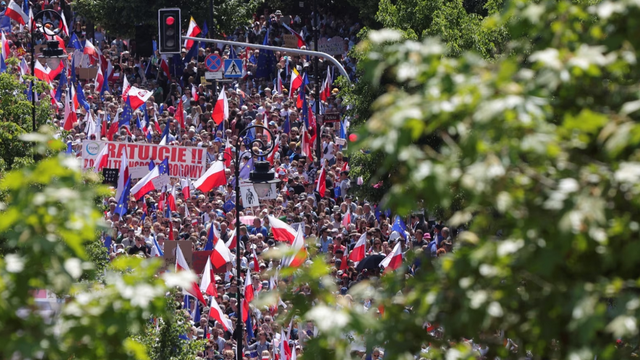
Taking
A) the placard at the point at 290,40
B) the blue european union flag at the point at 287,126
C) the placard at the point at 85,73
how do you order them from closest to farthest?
the blue european union flag at the point at 287,126 → the placard at the point at 85,73 → the placard at the point at 290,40

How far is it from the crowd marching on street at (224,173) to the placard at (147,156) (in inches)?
1.1

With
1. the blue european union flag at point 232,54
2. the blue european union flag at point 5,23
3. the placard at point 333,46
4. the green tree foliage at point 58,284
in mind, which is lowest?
the blue european union flag at point 5,23

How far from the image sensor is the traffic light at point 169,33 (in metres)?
24.5

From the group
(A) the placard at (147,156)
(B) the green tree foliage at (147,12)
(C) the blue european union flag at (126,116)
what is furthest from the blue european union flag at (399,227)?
(B) the green tree foliage at (147,12)

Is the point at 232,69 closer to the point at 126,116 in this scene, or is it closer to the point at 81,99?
the point at 126,116

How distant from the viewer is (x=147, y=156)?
1016 inches

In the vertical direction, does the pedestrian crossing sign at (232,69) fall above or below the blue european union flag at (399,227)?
above

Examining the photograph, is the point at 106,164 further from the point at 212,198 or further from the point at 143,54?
the point at 143,54

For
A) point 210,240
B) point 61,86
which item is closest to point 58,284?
point 210,240

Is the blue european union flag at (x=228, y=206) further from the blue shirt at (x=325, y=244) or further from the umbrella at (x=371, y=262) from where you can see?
the umbrella at (x=371, y=262)

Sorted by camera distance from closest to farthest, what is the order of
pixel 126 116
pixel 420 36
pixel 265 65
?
pixel 420 36
pixel 126 116
pixel 265 65

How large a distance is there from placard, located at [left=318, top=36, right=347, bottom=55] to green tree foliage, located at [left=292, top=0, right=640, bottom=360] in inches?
1235

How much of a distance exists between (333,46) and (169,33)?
43.8ft

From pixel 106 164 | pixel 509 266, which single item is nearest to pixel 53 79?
pixel 106 164
